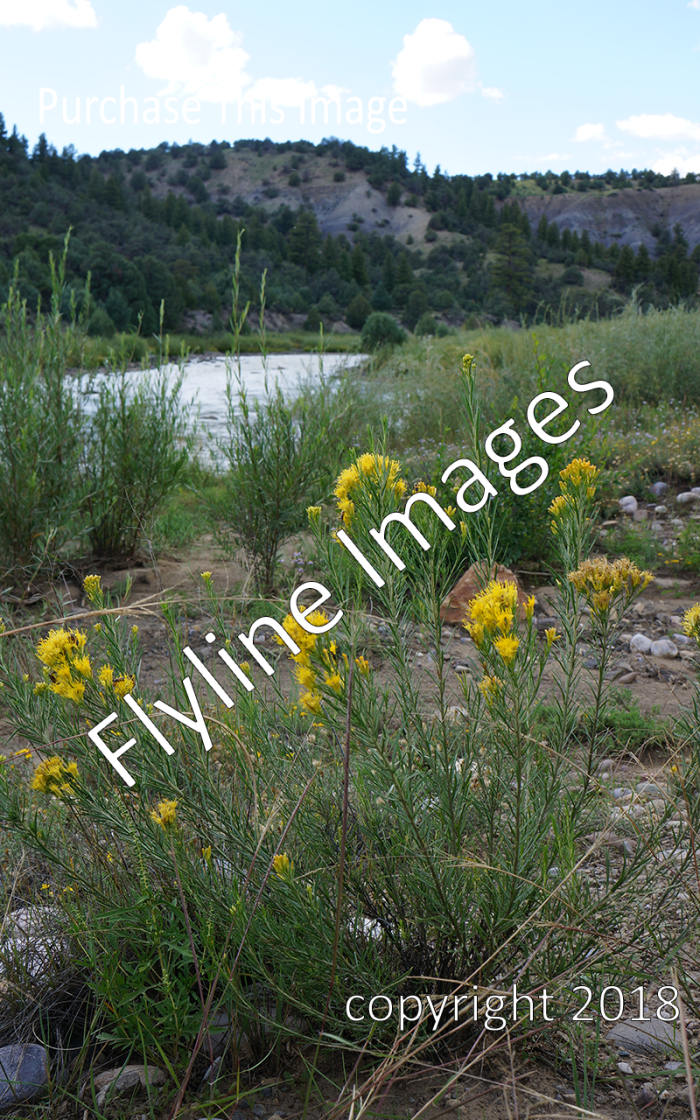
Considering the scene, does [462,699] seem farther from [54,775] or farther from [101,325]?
[101,325]

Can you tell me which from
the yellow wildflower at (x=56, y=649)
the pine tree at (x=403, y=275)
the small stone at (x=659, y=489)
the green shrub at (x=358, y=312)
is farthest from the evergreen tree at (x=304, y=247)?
Result: the yellow wildflower at (x=56, y=649)

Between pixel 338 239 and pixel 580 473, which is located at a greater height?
pixel 338 239

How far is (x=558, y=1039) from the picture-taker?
4.34 feet

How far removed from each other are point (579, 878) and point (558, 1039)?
34cm

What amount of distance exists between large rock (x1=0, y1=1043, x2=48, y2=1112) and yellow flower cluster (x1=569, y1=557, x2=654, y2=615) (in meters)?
1.31

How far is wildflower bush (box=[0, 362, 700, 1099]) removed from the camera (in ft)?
3.79

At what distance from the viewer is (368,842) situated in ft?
4.53

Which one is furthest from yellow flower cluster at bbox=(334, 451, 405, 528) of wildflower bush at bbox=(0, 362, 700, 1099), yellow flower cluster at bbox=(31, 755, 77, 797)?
yellow flower cluster at bbox=(31, 755, 77, 797)

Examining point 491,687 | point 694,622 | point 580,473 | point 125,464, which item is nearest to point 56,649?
point 491,687

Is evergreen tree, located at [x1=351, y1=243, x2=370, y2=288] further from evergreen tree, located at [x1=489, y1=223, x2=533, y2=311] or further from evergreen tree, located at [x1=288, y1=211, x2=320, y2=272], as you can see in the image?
evergreen tree, located at [x1=489, y1=223, x2=533, y2=311]

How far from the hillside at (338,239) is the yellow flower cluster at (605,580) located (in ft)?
22.0

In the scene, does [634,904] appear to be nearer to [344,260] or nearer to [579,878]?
[579,878]

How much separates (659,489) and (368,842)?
537cm

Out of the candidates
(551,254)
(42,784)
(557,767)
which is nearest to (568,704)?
(557,767)
